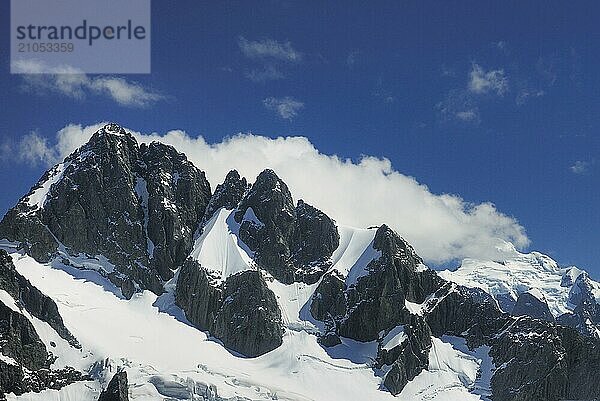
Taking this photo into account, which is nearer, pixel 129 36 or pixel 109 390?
pixel 129 36

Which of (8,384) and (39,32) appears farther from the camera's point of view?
(8,384)

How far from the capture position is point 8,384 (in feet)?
655

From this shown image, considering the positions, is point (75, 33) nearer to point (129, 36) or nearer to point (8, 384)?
point (129, 36)

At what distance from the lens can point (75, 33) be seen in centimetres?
10031

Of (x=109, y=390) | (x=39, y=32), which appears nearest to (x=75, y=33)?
(x=39, y=32)

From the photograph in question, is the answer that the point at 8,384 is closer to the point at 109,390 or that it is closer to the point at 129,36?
the point at 109,390

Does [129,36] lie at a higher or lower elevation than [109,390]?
higher

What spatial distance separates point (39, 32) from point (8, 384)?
13201 centimetres

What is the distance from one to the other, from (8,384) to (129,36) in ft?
443

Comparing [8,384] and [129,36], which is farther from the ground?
[129,36]

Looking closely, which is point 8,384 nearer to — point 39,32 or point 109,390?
point 109,390

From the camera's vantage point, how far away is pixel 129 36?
104 m

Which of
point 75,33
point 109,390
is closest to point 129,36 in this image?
point 75,33

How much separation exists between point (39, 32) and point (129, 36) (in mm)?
12608
